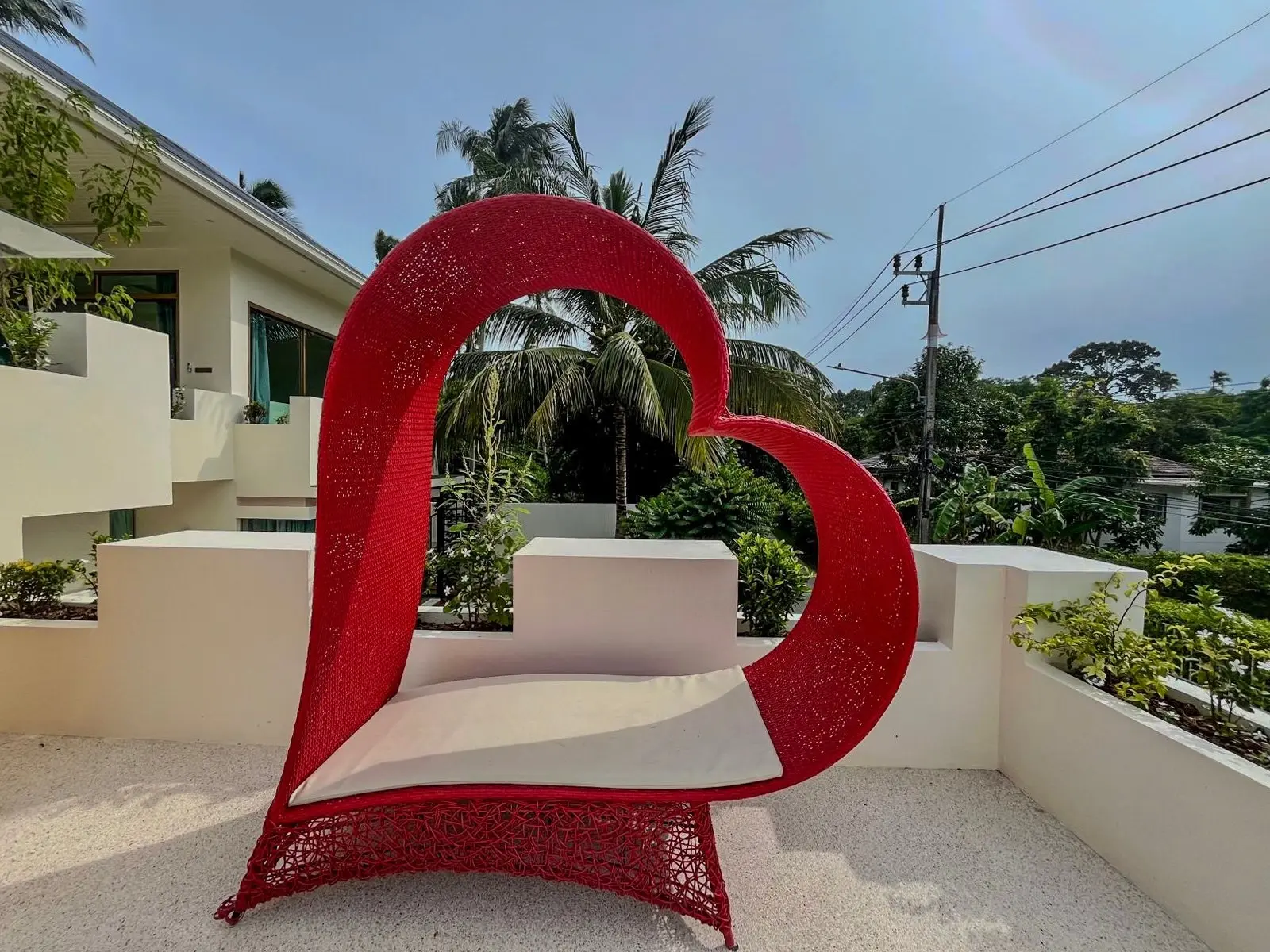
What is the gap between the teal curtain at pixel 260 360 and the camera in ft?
24.3

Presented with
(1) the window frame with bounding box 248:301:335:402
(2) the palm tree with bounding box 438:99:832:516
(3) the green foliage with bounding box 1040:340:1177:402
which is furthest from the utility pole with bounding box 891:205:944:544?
(3) the green foliage with bounding box 1040:340:1177:402

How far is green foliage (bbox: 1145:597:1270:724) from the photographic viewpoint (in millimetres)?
1888

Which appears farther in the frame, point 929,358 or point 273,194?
point 273,194

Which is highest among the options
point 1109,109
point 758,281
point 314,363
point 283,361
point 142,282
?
point 1109,109

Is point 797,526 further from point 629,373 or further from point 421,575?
point 421,575

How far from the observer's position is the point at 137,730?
2773 millimetres

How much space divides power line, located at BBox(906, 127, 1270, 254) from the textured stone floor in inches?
321

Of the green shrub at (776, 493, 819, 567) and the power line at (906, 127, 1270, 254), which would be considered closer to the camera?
the power line at (906, 127, 1270, 254)

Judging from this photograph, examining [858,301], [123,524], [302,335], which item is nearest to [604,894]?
[123,524]

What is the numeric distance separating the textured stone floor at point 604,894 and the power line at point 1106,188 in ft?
26.7

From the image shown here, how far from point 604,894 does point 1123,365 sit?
47544 mm

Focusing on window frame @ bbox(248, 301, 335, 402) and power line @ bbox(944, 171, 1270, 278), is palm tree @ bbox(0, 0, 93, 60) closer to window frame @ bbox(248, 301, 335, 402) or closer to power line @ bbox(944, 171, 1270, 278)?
window frame @ bbox(248, 301, 335, 402)

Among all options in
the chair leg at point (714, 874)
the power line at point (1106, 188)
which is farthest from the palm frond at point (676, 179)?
the chair leg at point (714, 874)

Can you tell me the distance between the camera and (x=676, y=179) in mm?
7719
